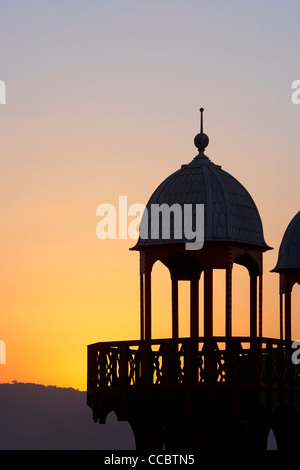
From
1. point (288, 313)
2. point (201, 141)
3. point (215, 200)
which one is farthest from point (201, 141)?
point (288, 313)

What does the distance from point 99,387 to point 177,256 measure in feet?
23.4

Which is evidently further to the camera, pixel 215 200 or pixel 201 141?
pixel 201 141

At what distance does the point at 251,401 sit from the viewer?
51.4 meters

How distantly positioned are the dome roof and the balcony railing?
6845 millimetres

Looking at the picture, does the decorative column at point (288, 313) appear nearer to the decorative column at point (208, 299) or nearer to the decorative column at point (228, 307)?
the decorative column at point (228, 307)

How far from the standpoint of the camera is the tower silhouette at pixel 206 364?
169 feet

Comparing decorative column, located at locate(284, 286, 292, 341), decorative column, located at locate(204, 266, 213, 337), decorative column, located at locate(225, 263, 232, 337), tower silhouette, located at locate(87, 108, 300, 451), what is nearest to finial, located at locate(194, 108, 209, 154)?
tower silhouette, located at locate(87, 108, 300, 451)

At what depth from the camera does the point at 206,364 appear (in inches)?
2028

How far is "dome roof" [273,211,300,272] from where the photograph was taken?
60.2 m

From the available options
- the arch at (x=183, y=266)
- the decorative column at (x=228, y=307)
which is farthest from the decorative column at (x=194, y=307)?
the decorative column at (x=228, y=307)

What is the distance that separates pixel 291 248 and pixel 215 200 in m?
7.39

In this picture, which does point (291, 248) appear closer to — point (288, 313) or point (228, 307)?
point (288, 313)
